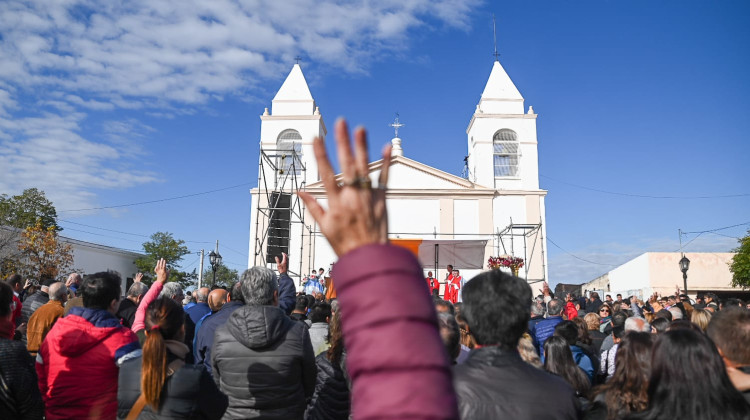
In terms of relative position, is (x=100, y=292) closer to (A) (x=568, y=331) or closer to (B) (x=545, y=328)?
(A) (x=568, y=331)

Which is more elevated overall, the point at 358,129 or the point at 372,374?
the point at 358,129

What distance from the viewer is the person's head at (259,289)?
384 centimetres

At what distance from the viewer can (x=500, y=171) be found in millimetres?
29938

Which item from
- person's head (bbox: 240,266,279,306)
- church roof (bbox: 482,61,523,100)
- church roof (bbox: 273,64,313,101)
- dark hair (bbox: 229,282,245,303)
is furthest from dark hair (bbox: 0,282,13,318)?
church roof (bbox: 482,61,523,100)

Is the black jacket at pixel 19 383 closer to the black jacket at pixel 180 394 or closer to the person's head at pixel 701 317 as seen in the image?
the black jacket at pixel 180 394

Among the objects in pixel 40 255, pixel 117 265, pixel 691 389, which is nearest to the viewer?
pixel 691 389

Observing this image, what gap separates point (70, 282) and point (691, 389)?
8575 millimetres

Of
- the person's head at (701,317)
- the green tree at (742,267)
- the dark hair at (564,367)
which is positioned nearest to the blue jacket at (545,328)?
the person's head at (701,317)

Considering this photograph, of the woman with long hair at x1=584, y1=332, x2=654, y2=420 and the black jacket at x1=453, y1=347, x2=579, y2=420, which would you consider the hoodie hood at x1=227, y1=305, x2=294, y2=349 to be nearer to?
the black jacket at x1=453, y1=347, x2=579, y2=420

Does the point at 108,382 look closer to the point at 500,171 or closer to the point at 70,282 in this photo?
the point at 70,282

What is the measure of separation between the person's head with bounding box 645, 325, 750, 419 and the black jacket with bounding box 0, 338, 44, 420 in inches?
136

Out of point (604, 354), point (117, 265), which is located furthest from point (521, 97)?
point (117, 265)

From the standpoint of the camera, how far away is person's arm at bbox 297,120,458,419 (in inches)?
31.8

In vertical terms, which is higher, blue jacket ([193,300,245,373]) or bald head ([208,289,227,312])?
bald head ([208,289,227,312])
